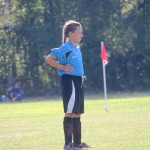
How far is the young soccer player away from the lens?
1111 cm

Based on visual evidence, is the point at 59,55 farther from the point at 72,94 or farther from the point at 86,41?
the point at 86,41

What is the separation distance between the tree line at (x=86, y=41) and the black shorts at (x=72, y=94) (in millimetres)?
32782

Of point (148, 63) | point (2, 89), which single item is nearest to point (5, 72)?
point (2, 89)

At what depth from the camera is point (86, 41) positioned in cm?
4484

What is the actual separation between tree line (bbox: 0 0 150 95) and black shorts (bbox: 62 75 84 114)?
108 ft

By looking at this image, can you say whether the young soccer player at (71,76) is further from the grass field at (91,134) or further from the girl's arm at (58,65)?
the grass field at (91,134)

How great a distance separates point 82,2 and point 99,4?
110 centimetres

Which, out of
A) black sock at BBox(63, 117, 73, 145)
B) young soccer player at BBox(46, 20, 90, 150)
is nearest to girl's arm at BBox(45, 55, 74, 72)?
young soccer player at BBox(46, 20, 90, 150)

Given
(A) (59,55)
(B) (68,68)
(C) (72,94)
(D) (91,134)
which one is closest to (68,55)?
(A) (59,55)

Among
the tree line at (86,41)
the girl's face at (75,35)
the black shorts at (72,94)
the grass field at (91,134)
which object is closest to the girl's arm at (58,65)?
the black shorts at (72,94)

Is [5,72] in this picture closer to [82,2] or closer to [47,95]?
[47,95]

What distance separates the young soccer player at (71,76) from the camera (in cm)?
1111

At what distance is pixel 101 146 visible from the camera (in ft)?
37.0

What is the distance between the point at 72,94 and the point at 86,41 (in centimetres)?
3383
